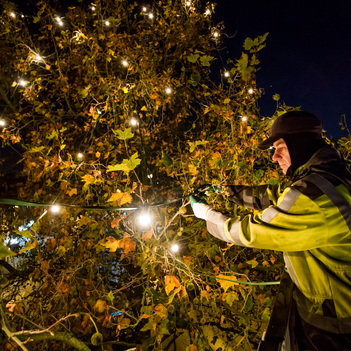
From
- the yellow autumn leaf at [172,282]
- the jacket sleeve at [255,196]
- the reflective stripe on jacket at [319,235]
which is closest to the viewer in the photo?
the reflective stripe on jacket at [319,235]

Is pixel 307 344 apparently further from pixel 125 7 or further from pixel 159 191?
pixel 125 7

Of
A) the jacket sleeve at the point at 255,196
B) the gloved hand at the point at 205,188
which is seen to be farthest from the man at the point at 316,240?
the gloved hand at the point at 205,188

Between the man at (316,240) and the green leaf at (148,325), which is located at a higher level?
the man at (316,240)

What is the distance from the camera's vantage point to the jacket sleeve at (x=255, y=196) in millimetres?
2332

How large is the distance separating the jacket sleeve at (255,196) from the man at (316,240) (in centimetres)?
82

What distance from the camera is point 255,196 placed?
2512 millimetres

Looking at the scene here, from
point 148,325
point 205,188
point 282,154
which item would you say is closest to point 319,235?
point 282,154

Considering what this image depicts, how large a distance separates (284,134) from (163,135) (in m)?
6.16

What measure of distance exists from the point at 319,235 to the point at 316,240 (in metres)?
0.04

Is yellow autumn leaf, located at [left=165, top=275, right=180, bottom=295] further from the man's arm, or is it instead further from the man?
the man's arm

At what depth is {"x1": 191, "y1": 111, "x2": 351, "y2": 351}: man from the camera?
125cm

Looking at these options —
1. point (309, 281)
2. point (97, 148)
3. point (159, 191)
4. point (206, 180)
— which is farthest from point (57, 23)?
point (309, 281)

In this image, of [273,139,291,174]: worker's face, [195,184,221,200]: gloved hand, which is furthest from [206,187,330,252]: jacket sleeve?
[195,184,221,200]: gloved hand

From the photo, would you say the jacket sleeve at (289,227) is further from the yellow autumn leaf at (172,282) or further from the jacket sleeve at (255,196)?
the yellow autumn leaf at (172,282)
